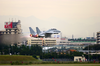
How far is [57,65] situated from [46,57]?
2215cm

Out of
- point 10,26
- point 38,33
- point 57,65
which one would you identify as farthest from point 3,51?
point 10,26

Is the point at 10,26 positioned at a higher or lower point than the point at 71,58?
higher

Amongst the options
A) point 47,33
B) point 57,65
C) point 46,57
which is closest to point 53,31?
point 47,33

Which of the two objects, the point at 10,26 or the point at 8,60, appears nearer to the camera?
the point at 8,60

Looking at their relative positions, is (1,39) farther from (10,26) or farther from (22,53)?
(10,26)

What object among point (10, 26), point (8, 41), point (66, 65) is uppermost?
point (10, 26)

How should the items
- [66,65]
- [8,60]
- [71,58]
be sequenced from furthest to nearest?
[71,58]
[8,60]
[66,65]

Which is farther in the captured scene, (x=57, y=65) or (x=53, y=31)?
(x=53, y=31)

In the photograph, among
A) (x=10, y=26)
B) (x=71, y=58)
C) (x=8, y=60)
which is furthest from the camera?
(x=10, y=26)

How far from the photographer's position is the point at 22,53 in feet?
370

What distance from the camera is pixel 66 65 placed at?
7912cm

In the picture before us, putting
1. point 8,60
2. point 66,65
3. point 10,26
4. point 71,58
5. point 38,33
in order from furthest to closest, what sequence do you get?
point 10,26 < point 38,33 < point 71,58 < point 8,60 < point 66,65

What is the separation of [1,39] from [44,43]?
104981mm

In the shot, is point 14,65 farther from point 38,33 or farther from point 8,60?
point 38,33
